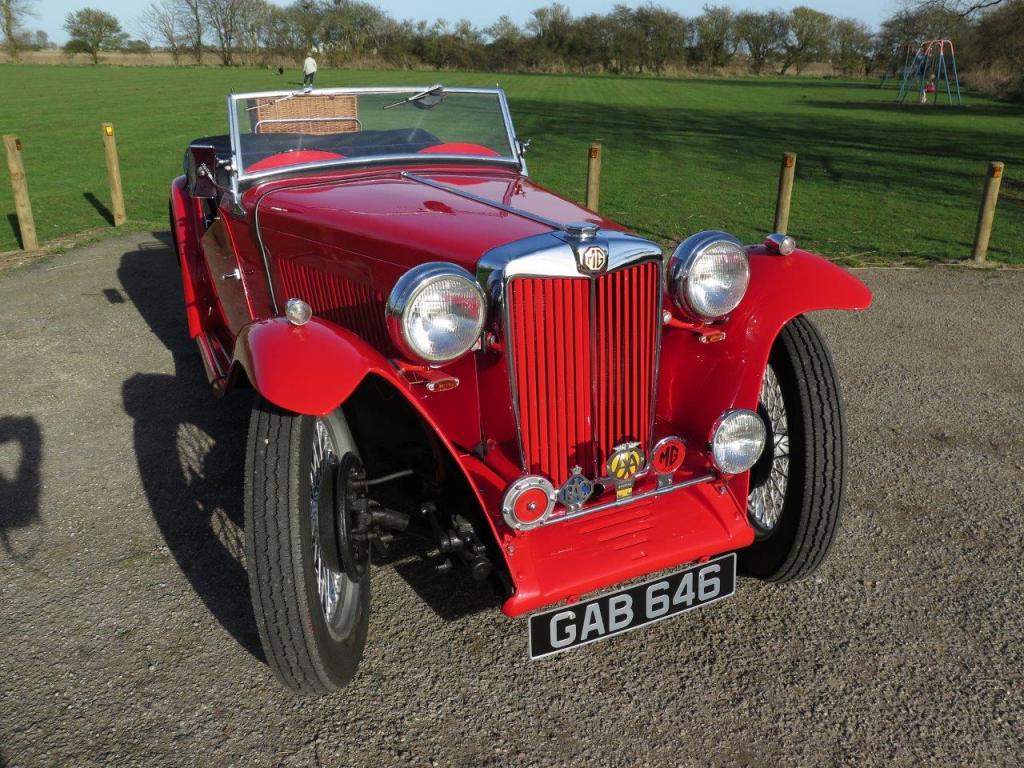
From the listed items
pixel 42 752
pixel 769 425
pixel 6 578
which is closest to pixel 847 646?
pixel 769 425

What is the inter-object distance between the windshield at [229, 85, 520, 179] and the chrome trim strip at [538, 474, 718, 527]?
6.36 ft

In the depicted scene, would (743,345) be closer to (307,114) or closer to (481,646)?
(481,646)

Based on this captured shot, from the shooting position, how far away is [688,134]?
18422 millimetres

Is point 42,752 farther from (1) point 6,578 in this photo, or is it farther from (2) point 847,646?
(2) point 847,646

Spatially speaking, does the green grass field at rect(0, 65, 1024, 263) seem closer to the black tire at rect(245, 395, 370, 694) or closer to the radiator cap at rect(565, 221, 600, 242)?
the radiator cap at rect(565, 221, 600, 242)

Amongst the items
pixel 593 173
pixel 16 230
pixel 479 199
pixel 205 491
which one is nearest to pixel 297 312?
pixel 479 199

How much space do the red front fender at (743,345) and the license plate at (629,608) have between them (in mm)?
365

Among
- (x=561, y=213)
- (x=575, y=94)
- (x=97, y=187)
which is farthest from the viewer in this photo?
(x=575, y=94)

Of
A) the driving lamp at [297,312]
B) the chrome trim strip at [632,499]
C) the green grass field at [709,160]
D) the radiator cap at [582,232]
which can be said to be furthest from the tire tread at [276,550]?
the green grass field at [709,160]

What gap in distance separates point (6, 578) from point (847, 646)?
2.92 metres

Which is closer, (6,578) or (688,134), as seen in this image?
(6,578)

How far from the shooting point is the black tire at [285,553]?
210 cm

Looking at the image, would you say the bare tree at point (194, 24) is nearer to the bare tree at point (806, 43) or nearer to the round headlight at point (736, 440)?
the bare tree at point (806, 43)

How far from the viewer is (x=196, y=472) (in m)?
3.65
